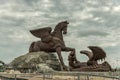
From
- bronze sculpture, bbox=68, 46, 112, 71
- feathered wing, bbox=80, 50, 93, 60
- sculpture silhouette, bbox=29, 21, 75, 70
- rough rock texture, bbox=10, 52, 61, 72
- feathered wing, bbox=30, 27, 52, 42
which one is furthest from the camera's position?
feathered wing, bbox=30, 27, 52, 42

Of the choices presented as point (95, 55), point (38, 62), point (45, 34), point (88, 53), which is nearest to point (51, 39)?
point (45, 34)

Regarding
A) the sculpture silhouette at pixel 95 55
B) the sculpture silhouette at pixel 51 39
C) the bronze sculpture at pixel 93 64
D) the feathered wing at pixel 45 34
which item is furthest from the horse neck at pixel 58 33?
the sculpture silhouette at pixel 95 55

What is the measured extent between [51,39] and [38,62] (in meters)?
4.31

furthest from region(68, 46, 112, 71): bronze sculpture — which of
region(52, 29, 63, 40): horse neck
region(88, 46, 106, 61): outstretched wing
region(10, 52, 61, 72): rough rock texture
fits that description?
region(52, 29, 63, 40): horse neck

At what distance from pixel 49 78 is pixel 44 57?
73.1 ft

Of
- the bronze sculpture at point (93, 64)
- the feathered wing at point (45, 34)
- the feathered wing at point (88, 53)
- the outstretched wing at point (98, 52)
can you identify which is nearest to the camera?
the bronze sculpture at point (93, 64)

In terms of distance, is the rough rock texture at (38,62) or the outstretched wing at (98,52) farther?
the rough rock texture at (38,62)

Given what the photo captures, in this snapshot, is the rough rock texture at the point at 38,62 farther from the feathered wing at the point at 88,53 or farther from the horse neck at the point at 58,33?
the feathered wing at the point at 88,53

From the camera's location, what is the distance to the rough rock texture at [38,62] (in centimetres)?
4259

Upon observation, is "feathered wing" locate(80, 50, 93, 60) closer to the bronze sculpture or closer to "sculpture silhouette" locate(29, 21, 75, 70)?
the bronze sculpture

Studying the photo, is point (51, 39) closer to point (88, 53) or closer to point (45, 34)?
point (45, 34)

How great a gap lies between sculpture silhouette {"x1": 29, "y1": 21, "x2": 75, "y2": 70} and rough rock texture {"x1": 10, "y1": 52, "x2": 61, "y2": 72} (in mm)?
1317

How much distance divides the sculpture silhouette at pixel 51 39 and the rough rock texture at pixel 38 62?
132 cm

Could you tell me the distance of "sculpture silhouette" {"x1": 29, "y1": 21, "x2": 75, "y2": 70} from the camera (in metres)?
44.2
